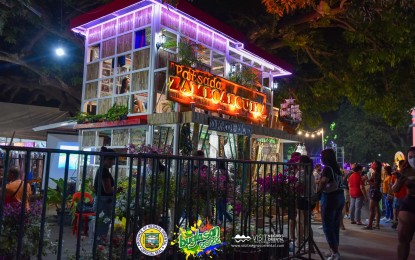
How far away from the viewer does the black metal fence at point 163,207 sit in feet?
→ 11.0

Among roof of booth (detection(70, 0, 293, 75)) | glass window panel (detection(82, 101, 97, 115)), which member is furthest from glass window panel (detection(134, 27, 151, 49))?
glass window panel (detection(82, 101, 97, 115))

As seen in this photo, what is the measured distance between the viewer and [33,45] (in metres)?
14.4

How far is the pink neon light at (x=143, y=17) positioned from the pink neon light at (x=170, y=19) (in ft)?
1.18

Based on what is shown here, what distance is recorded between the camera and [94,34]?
11.6 m

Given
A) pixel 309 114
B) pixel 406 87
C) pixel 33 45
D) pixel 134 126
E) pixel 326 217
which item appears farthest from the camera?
pixel 309 114

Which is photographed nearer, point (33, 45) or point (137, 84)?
point (137, 84)

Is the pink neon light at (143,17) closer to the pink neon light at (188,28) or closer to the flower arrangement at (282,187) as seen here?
the pink neon light at (188,28)

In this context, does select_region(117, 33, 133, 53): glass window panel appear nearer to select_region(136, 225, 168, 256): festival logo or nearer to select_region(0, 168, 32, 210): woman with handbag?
select_region(0, 168, 32, 210): woman with handbag

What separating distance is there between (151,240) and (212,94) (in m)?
7.35

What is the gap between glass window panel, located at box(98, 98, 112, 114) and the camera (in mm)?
10822

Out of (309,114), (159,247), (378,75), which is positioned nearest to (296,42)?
(378,75)

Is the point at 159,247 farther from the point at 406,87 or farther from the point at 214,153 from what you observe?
the point at 406,87

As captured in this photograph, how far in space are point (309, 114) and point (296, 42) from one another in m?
6.11

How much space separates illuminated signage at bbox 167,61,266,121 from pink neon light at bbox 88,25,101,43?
11.7ft
